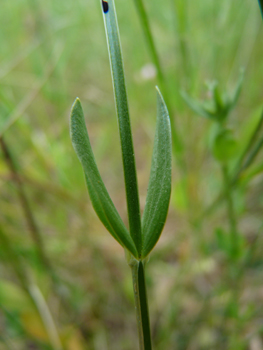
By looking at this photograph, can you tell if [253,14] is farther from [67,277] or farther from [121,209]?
[67,277]

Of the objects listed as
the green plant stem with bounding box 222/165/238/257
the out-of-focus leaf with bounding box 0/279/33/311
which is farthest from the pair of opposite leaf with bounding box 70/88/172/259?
the out-of-focus leaf with bounding box 0/279/33/311

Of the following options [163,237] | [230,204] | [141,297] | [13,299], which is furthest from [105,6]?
[163,237]

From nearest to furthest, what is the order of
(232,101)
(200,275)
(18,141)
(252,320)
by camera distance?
(232,101), (252,320), (200,275), (18,141)

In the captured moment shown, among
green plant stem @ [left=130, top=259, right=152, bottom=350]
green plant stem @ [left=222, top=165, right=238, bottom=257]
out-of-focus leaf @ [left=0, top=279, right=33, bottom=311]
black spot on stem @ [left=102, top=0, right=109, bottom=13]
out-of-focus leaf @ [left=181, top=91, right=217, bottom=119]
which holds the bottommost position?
out-of-focus leaf @ [left=0, top=279, right=33, bottom=311]

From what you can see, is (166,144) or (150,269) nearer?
(166,144)

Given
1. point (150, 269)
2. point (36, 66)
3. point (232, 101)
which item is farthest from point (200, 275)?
point (36, 66)

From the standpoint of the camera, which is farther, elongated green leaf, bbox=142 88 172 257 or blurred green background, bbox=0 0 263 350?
blurred green background, bbox=0 0 263 350

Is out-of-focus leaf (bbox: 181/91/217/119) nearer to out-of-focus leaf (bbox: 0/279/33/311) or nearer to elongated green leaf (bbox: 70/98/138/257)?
elongated green leaf (bbox: 70/98/138/257)

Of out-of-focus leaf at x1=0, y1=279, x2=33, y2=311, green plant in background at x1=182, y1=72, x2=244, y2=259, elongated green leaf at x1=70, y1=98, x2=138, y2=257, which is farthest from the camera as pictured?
out-of-focus leaf at x1=0, y1=279, x2=33, y2=311
